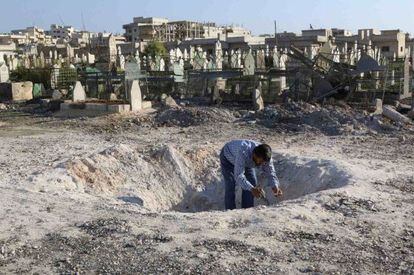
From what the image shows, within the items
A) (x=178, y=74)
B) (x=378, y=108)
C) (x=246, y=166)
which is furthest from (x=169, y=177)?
(x=178, y=74)

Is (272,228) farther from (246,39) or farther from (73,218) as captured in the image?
(246,39)

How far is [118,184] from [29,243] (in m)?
3.60

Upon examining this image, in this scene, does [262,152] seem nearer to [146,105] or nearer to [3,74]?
[146,105]

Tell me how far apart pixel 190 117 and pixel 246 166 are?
8074 mm

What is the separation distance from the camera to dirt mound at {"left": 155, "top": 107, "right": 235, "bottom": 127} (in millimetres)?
15320

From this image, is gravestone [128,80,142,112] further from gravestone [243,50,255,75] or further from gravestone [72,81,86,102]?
gravestone [243,50,255,75]

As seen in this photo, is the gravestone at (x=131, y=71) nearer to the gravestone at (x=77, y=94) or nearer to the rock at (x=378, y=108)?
the gravestone at (x=77, y=94)

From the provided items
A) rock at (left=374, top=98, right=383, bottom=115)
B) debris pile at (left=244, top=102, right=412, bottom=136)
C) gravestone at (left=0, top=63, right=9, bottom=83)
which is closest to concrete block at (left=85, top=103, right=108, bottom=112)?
debris pile at (left=244, top=102, right=412, bottom=136)

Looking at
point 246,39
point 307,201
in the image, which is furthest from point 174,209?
point 246,39

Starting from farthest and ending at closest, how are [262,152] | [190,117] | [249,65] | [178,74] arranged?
[178,74], [249,65], [190,117], [262,152]

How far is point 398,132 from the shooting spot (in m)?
13.2

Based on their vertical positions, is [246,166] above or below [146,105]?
above

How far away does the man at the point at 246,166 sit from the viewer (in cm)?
660

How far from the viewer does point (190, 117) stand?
50.9 ft
